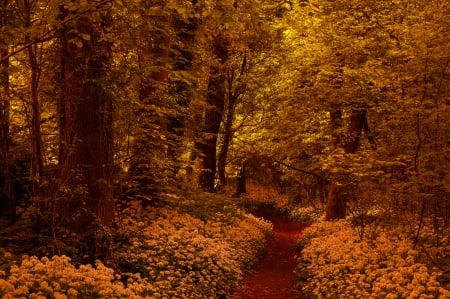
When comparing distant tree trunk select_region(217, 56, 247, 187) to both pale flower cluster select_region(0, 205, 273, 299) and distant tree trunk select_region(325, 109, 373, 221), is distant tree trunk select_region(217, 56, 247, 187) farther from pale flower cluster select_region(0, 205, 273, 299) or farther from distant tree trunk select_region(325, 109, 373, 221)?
pale flower cluster select_region(0, 205, 273, 299)

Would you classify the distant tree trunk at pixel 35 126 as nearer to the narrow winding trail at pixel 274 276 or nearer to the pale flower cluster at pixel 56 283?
the pale flower cluster at pixel 56 283

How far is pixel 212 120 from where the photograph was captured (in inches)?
789

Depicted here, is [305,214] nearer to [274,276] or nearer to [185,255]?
[274,276]

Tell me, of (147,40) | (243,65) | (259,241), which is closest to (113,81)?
(147,40)

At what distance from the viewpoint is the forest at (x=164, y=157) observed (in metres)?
7.94

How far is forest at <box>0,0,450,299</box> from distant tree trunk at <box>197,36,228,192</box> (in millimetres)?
1866

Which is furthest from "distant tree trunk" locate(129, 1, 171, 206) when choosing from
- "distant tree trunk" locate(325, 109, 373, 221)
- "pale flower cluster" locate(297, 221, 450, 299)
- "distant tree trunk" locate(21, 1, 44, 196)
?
"distant tree trunk" locate(325, 109, 373, 221)

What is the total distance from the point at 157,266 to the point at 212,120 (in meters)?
11.2

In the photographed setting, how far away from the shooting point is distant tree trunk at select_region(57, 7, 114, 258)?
8.64 metres

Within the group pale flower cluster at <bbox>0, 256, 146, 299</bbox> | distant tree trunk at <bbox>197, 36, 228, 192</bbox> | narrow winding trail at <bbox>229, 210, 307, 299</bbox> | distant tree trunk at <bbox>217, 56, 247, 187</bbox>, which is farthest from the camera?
distant tree trunk at <bbox>217, 56, 247, 187</bbox>

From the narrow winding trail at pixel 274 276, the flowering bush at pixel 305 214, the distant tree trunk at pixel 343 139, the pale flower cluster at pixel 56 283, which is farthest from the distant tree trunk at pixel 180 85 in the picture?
the flowering bush at pixel 305 214

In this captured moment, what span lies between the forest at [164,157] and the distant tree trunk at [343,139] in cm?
24

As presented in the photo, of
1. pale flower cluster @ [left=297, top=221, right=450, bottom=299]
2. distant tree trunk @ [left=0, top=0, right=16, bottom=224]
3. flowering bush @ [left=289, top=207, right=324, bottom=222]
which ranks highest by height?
distant tree trunk @ [left=0, top=0, right=16, bottom=224]

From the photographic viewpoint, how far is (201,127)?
1948 cm
